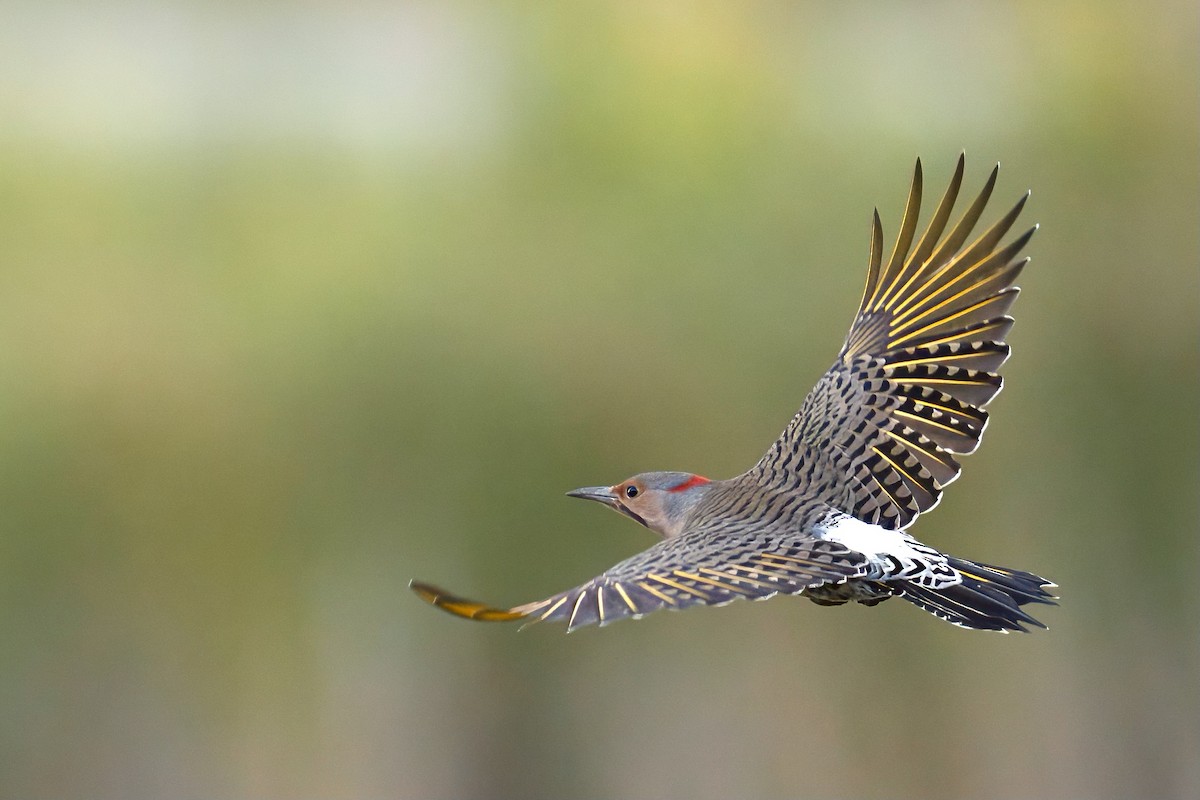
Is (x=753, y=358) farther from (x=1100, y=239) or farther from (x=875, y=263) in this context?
(x=875, y=263)

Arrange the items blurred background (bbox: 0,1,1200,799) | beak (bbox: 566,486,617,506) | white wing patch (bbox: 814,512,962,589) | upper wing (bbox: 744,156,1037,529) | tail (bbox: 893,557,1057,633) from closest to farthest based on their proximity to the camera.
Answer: tail (bbox: 893,557,1057,633)
white wing patch (bbox: 814,512,962,589)
upper wing (bbox: 744,156,1037,529)
beak (bbox: 566,486,617,506)
blurred background (bbox: 0,1,1200,799)

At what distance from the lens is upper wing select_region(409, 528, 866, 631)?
2.81m

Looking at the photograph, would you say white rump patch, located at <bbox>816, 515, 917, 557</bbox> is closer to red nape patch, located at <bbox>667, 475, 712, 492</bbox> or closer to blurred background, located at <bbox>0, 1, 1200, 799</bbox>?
red nape patch, located at <bbox>667, 475, 712, 492</bbox>

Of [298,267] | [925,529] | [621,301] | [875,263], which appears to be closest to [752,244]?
[621,301]

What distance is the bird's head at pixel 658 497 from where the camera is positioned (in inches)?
165

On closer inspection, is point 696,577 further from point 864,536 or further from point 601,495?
point 601,495

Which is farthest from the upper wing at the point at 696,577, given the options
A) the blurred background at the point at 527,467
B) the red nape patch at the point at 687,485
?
the blurred background at the point at 527,467

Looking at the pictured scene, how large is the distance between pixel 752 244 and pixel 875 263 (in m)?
6.97

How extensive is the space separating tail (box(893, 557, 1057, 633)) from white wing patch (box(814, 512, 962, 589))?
1.4 inches

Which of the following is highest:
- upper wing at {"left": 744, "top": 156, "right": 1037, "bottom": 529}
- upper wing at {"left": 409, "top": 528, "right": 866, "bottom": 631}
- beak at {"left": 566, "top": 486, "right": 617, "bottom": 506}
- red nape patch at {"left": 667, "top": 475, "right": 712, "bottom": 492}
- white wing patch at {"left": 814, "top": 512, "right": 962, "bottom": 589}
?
upper wing at {"left": 744, "top": 156, "right": 1037, "bottom": 529}

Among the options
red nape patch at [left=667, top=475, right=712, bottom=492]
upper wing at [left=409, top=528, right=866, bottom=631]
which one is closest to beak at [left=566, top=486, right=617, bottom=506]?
red nape patch at [left=667, top=475, right=712, bottom=492]

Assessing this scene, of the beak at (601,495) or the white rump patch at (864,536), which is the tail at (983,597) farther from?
the beak at (601,495)

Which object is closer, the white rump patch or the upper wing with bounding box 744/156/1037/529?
the white rump patch

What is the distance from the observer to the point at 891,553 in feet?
11.6
